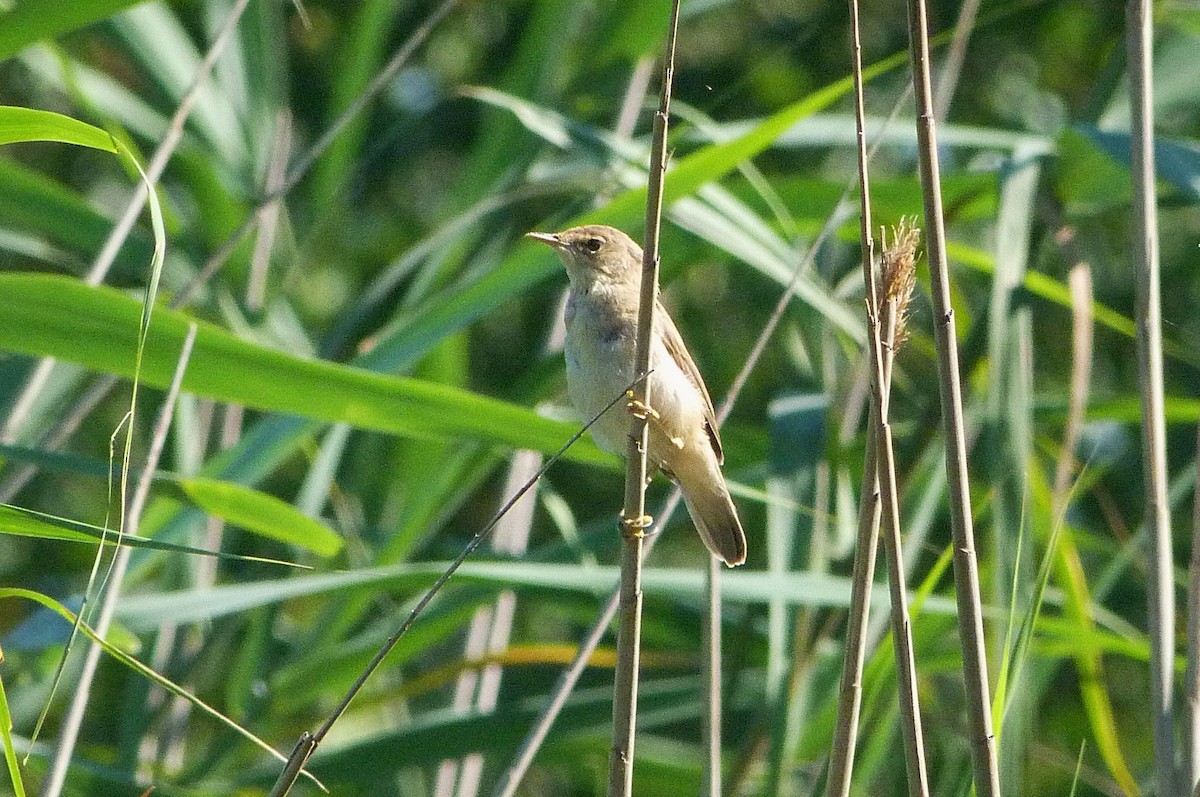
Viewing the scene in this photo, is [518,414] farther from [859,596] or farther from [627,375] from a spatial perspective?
[859,596]

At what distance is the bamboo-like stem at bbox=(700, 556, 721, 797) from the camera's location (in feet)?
5.70

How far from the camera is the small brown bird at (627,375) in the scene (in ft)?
8.88

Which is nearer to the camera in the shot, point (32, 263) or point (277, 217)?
point (277, 217)

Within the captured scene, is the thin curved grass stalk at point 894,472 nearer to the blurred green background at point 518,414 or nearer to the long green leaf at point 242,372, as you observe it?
the blurred green background at point 518,414

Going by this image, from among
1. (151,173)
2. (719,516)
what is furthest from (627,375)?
(151,173)

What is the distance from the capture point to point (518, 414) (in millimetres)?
2387

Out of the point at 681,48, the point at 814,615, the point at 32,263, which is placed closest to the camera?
the point at 814,615

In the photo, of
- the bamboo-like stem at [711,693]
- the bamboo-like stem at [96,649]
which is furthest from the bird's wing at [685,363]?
the bamboo-like stem at [96,649]

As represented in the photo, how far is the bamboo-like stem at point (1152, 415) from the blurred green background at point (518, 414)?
0.59 feet

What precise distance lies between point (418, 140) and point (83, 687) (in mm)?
3190

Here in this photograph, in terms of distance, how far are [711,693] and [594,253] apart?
1.17 meters

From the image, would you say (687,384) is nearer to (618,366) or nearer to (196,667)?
(618,366)

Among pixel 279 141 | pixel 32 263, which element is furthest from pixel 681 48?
pixel 32 263

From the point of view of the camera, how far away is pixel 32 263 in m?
4.50
